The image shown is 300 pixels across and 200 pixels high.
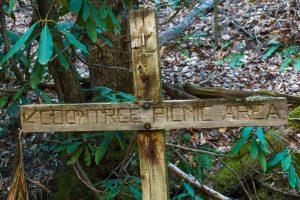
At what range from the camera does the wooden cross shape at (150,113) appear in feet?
5.99

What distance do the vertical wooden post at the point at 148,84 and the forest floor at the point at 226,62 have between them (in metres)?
1.67

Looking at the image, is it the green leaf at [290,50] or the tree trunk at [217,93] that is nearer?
the tree trunk at [217,93]

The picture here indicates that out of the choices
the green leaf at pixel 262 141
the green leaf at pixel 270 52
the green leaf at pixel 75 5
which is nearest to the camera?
the green leaf at pixel 75 5

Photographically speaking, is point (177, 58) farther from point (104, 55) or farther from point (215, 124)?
point (215, 124)

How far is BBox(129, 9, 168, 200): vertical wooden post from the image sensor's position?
1897mm

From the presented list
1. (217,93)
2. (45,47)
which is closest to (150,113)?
(45,47)

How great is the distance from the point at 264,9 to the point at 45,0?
189 inches

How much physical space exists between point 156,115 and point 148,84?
131mm

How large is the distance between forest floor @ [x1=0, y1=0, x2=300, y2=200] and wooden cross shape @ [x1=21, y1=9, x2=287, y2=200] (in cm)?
161

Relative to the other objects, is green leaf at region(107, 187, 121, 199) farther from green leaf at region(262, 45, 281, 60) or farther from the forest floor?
green leaf at region(262, 45, 281, 60)

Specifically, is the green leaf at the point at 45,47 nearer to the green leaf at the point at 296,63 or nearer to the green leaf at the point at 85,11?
the green leaf at the point at 85,11

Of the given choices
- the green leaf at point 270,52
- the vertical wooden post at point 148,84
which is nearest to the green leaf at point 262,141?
the vertical wooden post at point 148,84

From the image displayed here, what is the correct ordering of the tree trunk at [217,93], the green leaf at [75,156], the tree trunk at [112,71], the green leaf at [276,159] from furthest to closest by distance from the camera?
the tree trunk at [217,93] < the tree trunk at [112,71] < the green leaf at [75,156] < the green leaf at [276,159]

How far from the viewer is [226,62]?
552 cm
